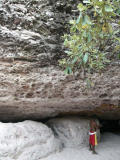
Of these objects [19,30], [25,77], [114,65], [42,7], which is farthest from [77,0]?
[25,77]

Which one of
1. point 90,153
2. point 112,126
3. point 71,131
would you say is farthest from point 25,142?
point 112,126

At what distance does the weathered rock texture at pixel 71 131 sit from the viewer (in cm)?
410

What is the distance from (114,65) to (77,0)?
1.59m

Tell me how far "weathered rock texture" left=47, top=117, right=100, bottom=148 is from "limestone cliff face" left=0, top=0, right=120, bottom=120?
0.86 meters

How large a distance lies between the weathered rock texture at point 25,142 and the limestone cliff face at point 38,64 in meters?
0.59

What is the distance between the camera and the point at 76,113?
181 inches

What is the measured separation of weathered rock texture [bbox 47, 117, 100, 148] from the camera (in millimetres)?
4104

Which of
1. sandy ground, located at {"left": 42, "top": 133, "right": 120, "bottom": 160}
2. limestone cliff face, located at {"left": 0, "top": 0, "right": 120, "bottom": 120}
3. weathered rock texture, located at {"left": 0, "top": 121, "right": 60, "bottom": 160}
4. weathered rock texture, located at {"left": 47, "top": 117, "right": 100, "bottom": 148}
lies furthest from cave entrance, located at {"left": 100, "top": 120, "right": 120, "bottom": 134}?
weathered rock texture, located at {"left": 0, "top": 121, "right": 60, "bottom": 160}

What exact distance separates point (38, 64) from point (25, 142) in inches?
63.1

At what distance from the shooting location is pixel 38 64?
310 cm

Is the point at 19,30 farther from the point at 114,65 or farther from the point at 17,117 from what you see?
the point at 17,117

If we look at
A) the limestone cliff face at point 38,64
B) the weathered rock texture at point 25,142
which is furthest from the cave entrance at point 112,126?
the weathered rock texture at point 25,142

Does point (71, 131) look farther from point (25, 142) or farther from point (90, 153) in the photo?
point (25, 142)

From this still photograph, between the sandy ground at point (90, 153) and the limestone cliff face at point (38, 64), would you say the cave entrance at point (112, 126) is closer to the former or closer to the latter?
the sandy ground at point (90, 153)
